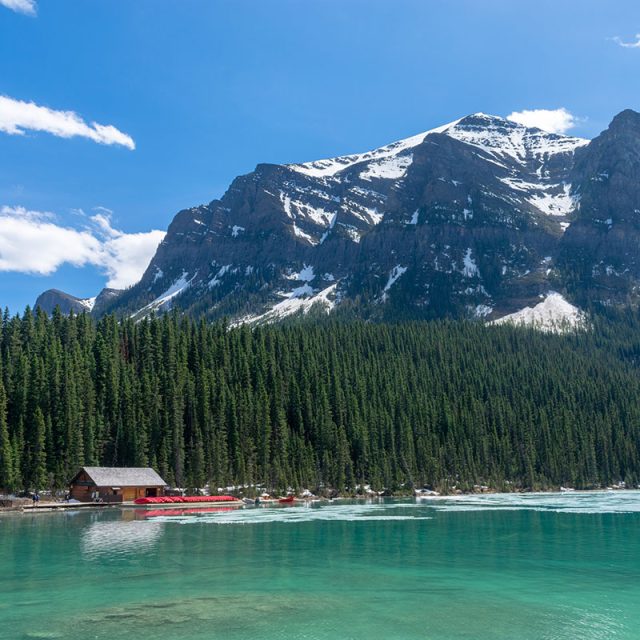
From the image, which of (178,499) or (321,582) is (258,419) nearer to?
(178,499)

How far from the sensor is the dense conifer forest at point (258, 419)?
11325 centimetres

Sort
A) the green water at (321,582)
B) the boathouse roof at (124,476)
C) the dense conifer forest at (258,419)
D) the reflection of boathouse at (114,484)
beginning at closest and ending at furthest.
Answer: the green water at (321,582) → the reflection of boathouse at (114,484) → the boathouse roof at (124,476) → the dense conifer forest at (258,419)

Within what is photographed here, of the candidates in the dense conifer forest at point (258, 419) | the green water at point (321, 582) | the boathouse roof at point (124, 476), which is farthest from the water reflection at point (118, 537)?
the dense conifer forest at point (258, 419)

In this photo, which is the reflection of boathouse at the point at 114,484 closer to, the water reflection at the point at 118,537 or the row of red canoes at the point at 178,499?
the row of red canoes at the point at 178,499

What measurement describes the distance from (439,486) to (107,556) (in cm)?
11718

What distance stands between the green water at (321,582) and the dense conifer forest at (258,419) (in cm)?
4629

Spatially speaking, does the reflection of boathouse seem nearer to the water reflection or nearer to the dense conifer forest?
the dense conifer forest

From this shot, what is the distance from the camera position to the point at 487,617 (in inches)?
1153

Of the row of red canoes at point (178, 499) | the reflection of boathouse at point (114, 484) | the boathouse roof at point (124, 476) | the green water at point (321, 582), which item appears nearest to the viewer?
the green water at point (321, 582)

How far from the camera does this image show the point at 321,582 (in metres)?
37.5

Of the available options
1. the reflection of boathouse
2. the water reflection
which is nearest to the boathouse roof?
the reflection of boathouse

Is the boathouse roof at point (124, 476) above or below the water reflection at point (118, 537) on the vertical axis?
above

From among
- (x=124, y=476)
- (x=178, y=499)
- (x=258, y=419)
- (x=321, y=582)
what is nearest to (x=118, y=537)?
(x=321, y=582)

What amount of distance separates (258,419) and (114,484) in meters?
40.0
